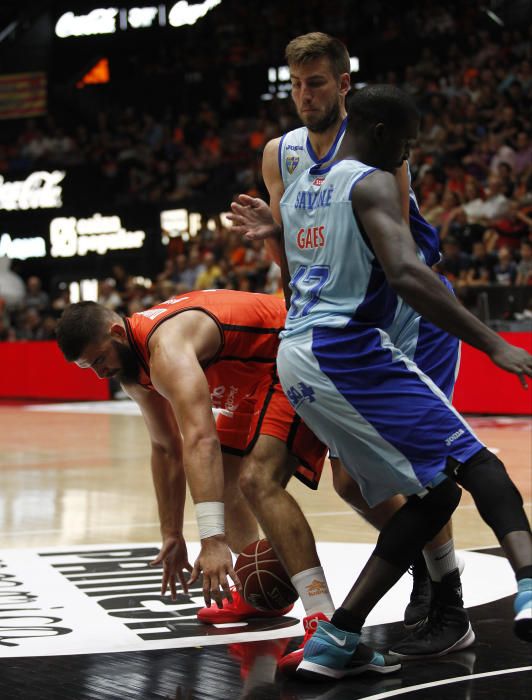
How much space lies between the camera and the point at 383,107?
338cm

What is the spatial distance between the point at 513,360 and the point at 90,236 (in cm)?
1863

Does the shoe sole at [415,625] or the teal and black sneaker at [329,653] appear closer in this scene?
the teal and black sneaker at [329,653]

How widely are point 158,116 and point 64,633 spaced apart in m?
20.6

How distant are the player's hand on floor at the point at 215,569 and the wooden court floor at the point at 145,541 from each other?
25 centimetres

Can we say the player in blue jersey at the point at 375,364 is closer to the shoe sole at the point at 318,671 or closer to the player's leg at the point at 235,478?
the shoe sole at the point at 318,671

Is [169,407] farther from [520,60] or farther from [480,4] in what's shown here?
[480,4]

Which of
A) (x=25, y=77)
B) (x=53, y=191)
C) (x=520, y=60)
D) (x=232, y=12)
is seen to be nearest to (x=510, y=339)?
(x=520, y=60)

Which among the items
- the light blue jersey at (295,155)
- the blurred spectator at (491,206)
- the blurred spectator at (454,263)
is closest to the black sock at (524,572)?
the light blue jersey at (295,155)

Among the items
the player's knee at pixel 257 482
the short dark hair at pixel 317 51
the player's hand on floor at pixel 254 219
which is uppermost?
the short dark hair at pixel 317 51

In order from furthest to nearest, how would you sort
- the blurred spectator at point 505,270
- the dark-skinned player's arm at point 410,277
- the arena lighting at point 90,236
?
the arena lighting at point 90,236, the blurred spectator at point 505,270, the dark-skinned player's arm at point 410,277

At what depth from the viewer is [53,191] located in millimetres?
22047

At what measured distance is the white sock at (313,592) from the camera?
360 cm

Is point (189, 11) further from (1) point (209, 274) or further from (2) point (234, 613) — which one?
(2) point (234, 613)

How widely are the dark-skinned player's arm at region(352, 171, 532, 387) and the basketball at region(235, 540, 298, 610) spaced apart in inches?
53.6
